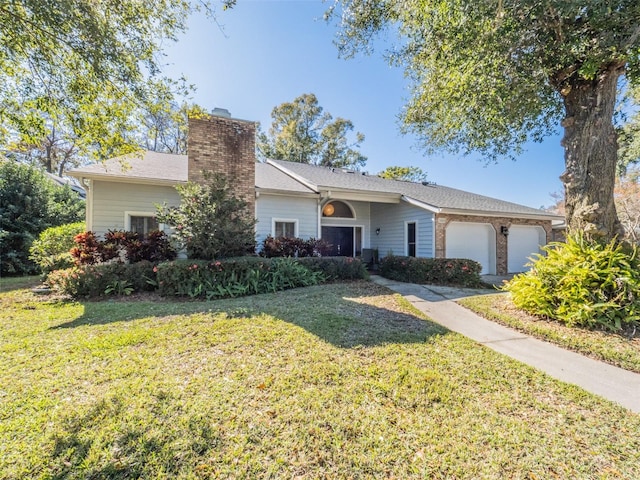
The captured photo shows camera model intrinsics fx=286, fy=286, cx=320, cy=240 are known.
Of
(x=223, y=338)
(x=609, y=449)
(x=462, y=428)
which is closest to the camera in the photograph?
(x=609, y=449)

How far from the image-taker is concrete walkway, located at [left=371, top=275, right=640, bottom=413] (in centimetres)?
332

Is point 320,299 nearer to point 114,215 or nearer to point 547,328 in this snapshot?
point 547,328

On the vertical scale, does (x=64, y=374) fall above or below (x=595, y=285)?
below

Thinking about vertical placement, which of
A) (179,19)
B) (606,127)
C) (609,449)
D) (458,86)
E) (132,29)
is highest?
(179,19)

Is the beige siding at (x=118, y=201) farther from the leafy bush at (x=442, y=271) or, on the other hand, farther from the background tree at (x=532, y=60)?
the leafy bush at (x=442, y=271)

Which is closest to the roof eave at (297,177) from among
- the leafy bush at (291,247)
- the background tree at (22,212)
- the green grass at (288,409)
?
the leafy bush at (291,247)

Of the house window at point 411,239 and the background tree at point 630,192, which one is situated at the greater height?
the background tree at point 630,192

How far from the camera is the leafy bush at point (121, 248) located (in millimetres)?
8031

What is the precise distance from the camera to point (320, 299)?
663cm

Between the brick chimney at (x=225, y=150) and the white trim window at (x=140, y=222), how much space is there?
7.28 ft

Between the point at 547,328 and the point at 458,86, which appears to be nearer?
the point at 547,328

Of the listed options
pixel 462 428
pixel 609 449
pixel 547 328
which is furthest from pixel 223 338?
pixel 547 328

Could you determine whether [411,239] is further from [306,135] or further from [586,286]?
[306,135]

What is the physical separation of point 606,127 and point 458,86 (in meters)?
2.96
